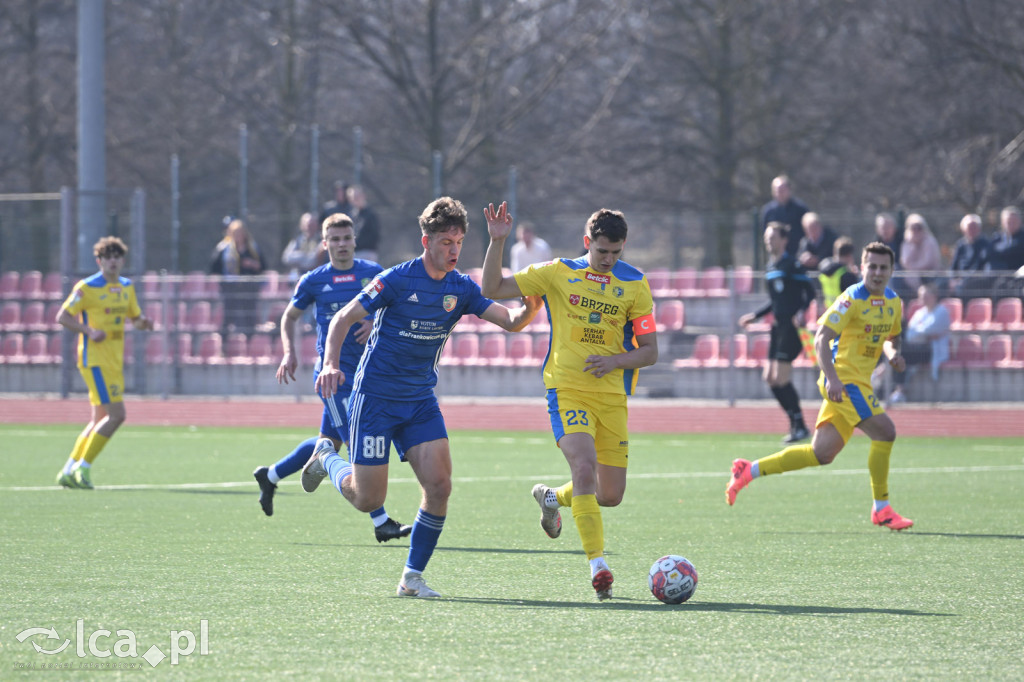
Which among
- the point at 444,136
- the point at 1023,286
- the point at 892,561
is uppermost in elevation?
the point at 444,136

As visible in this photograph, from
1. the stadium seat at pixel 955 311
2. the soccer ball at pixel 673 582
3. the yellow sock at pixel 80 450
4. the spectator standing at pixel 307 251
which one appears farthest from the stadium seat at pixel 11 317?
the soccer ball at pixel 673 582

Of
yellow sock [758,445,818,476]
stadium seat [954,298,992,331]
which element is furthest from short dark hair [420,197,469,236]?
stadium seat [954,298,992,331]

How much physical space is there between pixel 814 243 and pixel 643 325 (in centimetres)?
1186

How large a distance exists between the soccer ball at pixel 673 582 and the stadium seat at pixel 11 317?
60.9 feet

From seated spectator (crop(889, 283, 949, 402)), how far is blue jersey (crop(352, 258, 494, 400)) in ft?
41.8

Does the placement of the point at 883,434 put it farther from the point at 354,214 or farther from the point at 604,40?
the point at 604,40

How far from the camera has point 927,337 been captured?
18797mm

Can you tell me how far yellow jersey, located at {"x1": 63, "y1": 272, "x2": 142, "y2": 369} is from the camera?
1254 cm

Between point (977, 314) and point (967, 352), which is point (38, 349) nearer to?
point (967, 352)

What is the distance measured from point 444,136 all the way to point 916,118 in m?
10.4

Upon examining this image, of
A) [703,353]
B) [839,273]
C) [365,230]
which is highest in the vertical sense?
[365,230]

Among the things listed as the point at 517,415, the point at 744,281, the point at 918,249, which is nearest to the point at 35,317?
the point at 517,415

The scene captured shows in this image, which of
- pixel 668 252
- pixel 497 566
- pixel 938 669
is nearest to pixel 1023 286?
pixel 668 252

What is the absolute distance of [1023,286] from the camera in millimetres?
18797
